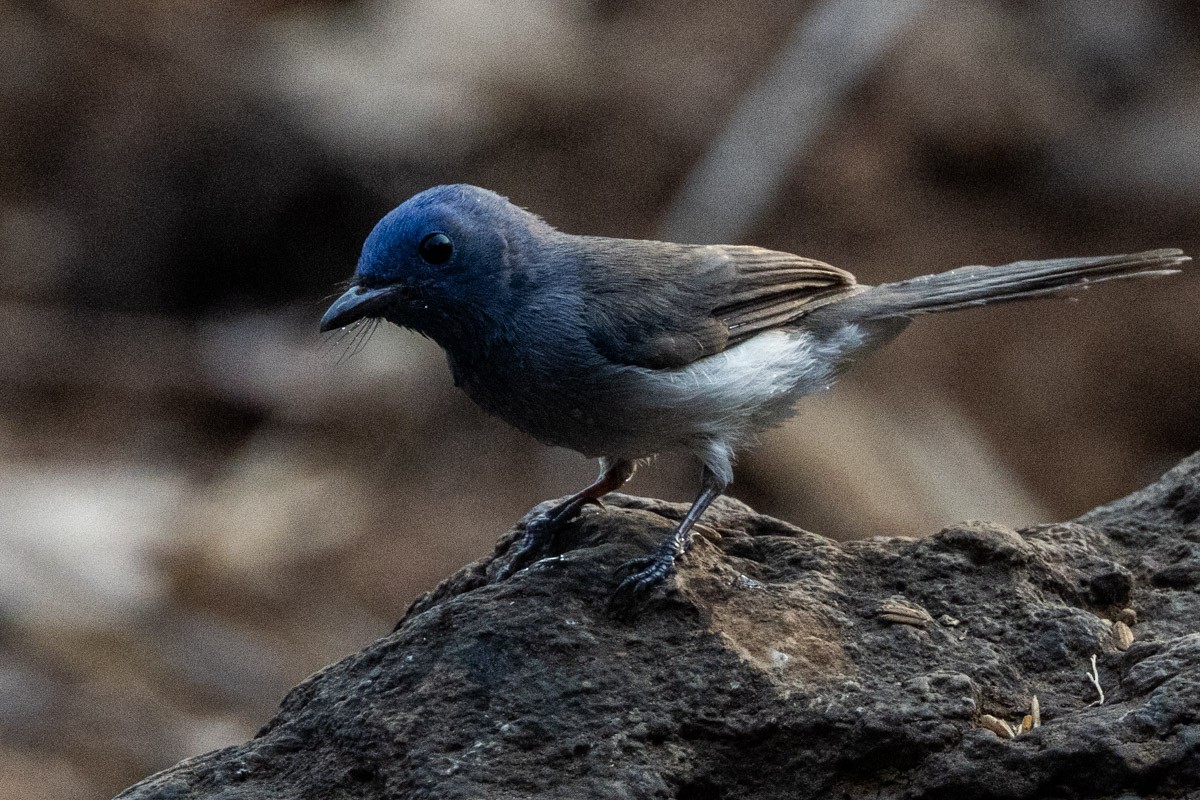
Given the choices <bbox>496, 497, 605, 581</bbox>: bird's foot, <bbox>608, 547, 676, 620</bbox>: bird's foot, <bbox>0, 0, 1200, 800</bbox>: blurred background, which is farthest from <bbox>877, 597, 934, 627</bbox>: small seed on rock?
<bbox>0, 0, 1200, 800</bbox>: blurred background

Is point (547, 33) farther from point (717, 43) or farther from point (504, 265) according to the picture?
point (504, 265)

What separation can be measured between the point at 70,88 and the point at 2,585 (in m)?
4.37

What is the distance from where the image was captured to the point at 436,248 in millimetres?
5070

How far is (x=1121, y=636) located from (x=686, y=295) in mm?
1931

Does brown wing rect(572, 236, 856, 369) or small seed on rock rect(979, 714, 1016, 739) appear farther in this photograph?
brown wing rect(572, 236, 856, 369)

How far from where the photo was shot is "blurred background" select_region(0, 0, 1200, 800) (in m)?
10.7

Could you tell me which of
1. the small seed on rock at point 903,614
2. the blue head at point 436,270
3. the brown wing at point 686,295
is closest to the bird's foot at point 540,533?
the brown wing at point 686,295

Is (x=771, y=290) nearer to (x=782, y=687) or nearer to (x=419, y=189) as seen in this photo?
(x=782, y=687)

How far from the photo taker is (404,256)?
5.05 m

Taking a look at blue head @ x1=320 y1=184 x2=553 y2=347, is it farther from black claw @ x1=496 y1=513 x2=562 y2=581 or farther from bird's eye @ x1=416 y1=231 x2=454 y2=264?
black claw @ x1=496 y1=513 x2=562 y2=581

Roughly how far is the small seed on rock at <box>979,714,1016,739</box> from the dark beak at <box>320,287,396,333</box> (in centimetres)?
230

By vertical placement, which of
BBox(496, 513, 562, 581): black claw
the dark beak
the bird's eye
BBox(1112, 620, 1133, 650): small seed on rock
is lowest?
BBox(1112, 620, 1133, 650): small seed on rock

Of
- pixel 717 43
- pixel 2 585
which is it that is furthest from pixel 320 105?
pixel 2 585

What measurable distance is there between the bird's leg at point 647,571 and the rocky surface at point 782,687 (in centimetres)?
5
